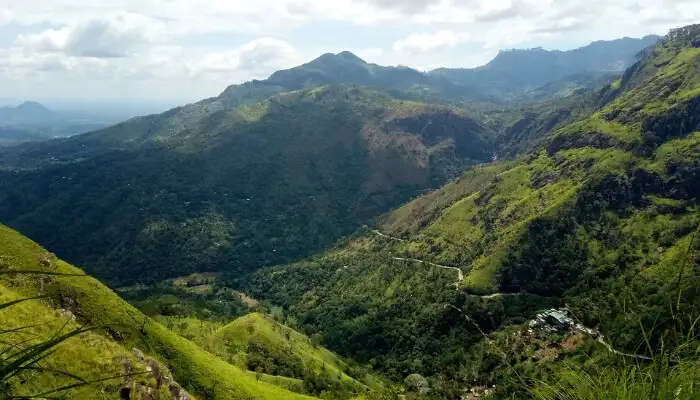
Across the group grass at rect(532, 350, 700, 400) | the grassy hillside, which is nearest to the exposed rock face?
the grassy hillside

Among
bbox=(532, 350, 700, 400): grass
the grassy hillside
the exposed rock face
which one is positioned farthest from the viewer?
the grassy hillside

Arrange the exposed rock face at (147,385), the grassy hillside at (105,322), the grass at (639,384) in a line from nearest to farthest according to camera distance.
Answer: the grass at (639,384), the exposed rock face at (147,385), the grassy hillside at (105,322)

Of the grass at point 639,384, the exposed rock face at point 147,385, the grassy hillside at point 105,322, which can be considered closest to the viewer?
the grass at point 639,384

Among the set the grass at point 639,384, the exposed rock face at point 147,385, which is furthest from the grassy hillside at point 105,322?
the grass at point 639,384

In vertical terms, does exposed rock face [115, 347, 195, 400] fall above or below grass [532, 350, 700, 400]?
below

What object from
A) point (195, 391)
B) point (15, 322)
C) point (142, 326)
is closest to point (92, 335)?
point (15, 322)

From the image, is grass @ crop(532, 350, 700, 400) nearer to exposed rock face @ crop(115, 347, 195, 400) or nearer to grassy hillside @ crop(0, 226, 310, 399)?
exposed rock face @ crop(115, 347, 195, 400)

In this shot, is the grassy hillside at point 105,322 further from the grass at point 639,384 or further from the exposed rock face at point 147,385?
the grass at point 639,384

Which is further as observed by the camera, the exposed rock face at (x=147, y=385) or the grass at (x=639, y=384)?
the exposed rock face at (x=147, y=385)

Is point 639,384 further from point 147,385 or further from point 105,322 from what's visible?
point 105,322

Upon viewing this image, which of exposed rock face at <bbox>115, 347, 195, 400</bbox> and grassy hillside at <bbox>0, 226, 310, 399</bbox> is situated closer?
exposed rock face at <bbox>115, 347, 195, 400</bbox>

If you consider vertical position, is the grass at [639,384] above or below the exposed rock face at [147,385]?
above
